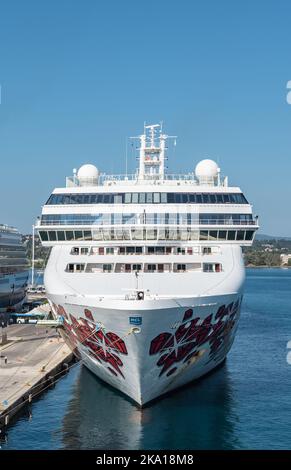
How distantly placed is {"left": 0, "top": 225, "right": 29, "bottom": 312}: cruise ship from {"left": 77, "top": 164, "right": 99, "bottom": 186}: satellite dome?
2460cm

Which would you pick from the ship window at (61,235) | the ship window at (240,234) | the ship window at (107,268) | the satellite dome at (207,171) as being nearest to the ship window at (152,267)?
the ship window at (107,268)

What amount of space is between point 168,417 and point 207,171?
20.0 meters

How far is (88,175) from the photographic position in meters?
45.1

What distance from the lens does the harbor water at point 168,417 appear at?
2738 centimetres

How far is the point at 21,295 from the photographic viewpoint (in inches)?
3004

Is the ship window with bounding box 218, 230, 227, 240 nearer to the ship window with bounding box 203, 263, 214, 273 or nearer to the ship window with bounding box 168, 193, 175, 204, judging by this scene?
the ship window with bounding box 203, 263, 214, 273

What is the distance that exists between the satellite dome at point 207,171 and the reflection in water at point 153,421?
49.9ft

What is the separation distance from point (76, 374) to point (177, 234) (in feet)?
39.4

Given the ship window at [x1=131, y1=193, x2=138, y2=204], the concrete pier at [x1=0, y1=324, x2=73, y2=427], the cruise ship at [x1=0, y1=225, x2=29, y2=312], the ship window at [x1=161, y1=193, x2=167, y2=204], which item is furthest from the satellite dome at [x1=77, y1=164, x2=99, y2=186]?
the cruise ship at [x1=0, y1=225, x2=29, y2=312]

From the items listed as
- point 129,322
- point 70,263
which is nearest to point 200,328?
point 129,322

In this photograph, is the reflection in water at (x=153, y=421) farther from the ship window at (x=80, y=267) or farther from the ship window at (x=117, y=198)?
the ship window at (x=117, y=198)

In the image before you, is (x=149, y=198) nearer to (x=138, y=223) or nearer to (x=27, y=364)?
(x=138, y=223)
